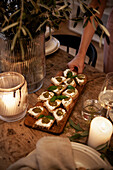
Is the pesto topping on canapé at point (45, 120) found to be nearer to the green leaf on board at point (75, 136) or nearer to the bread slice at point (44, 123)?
the bread slice at point (44, 123)

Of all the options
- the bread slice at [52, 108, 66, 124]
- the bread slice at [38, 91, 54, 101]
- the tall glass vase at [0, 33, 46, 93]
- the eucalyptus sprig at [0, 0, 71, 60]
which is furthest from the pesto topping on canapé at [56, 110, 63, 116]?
the eucalyptus sprig at [0, 0, 71, 60]

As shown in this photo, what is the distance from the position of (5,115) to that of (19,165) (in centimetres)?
32

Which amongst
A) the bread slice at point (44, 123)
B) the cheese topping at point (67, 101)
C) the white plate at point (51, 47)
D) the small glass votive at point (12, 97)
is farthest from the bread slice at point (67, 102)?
the white plate at point (51, 47)

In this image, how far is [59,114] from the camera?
3.22ft

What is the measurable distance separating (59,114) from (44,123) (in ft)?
0.33

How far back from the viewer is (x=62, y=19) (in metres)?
0.91

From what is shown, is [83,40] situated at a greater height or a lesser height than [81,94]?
greater

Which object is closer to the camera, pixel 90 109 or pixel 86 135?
pixel 86 135

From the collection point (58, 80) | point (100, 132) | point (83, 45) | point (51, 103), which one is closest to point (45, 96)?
point (51, 103)

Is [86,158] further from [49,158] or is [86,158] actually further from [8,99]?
[8,99]

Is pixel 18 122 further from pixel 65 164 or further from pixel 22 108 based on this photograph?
pixel 65 164

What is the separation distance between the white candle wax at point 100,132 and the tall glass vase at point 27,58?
0.44m

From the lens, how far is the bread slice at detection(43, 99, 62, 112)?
102cm

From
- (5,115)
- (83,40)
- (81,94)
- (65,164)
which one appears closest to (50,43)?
(83,40)
